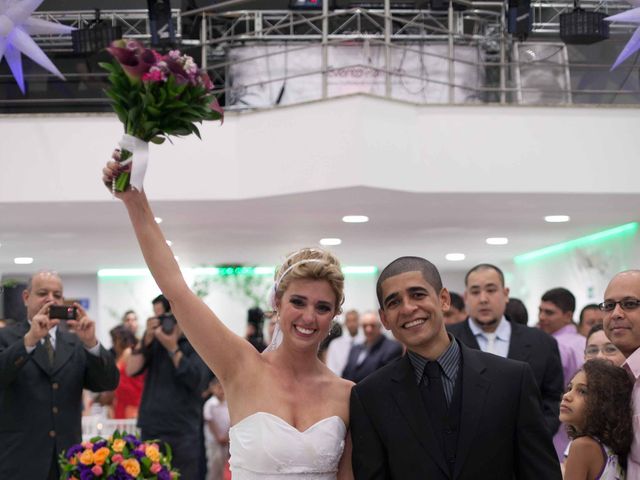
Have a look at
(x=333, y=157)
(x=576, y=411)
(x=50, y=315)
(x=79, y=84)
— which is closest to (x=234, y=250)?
(x=79, y=84)

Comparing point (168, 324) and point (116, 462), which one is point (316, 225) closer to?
point (168, 324)

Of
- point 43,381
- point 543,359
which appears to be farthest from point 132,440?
point 543,359

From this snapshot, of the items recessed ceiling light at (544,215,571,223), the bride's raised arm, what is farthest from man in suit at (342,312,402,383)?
the bride's raised arm

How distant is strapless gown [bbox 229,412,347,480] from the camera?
3.81 m

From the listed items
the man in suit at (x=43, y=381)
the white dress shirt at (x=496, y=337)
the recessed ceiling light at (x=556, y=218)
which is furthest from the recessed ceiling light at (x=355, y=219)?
the man in suit at (x=43, y=381)

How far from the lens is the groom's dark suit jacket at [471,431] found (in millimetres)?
3426

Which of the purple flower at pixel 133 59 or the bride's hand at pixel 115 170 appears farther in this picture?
the bride's hand at pixel 115 170

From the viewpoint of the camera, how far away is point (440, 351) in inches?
142

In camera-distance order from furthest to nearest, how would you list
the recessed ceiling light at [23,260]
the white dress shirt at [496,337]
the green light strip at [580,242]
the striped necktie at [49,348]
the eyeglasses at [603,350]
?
1. the recessed ceiling light at [23,260]
2. the green light strip at [580,242]
3. the white dress shirt at [496,337]
4. the striped necktie at [49,348]
5. the eyeglasses at [603,350]

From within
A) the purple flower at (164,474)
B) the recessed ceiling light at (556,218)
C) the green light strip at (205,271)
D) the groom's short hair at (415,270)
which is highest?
the green light strip at (205,271)

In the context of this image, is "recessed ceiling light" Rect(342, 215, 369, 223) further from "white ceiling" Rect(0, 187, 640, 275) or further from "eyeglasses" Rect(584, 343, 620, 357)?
"eyeglasses" Rect(584, 343, 620, 357)

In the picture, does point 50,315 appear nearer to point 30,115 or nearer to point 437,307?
point 437,307

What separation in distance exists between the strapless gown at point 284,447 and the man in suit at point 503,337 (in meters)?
2.75

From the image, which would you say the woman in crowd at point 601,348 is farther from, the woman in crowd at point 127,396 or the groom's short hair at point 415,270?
the woman in crowd at point 127,396
